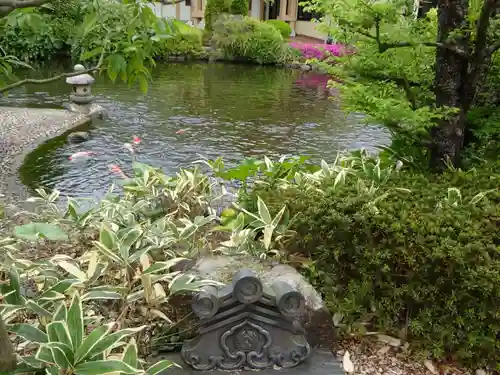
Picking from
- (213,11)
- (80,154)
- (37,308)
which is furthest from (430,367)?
(213,11)

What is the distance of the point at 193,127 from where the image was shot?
8.89 metres

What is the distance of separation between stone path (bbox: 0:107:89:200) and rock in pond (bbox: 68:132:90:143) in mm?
282

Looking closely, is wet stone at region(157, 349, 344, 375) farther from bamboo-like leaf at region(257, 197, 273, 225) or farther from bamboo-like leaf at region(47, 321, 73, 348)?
bamboo-like leaf at region(257, 197, 273, 225)

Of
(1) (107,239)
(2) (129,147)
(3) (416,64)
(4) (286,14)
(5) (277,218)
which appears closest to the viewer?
(1) (107,239)

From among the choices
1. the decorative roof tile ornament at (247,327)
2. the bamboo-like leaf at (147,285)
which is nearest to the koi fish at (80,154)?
the bamboo-like leaf at (147,285)

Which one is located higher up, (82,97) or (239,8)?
(239,8)

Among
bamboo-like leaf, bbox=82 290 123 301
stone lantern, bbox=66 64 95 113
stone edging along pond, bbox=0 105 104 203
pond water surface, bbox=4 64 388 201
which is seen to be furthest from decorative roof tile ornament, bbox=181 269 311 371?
stone lantern, bbox=66 64 95 113

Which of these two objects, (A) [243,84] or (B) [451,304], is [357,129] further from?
(B) [451,304]

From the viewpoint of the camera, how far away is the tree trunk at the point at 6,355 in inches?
66.8

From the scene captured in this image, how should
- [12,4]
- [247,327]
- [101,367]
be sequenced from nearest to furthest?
[12,4] → [101,367] → [247,327]

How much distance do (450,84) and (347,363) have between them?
1.96m

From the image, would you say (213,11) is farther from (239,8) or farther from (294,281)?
(294,281)

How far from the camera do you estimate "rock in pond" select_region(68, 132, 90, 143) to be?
25.7ft

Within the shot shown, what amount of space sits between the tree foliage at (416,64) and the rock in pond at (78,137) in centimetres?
522
